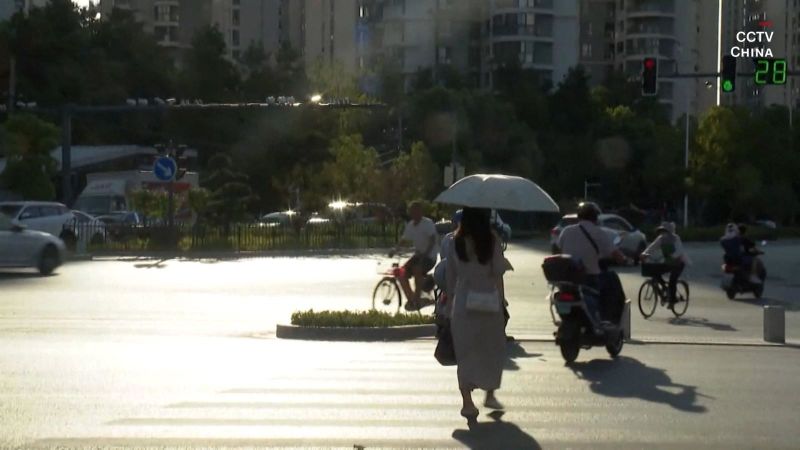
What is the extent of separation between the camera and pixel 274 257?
1732 inches

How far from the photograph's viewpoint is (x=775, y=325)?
19031 mm

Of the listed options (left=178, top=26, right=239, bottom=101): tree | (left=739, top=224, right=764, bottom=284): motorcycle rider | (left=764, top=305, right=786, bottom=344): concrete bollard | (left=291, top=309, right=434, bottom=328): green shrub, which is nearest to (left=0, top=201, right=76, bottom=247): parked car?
(left=739, top=224, right=764, bottom=284): motorcycle rider

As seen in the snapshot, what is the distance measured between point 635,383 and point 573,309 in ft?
5.65

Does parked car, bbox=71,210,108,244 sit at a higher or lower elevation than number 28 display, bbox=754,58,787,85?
lower

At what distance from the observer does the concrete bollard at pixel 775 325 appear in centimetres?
1900

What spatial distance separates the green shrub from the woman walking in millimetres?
7779

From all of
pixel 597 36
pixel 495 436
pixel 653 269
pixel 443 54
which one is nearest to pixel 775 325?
pixel 653 269

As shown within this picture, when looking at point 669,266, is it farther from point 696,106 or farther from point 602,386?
point 696,106

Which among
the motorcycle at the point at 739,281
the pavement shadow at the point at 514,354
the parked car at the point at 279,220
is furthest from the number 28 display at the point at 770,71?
the parked car at the point at 279,220

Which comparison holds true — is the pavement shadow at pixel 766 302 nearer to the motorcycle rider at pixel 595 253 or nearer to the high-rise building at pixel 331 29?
the motorcycle rider at pixel 595 253

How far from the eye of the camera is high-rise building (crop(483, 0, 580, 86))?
4247 inches

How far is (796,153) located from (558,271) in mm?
76240

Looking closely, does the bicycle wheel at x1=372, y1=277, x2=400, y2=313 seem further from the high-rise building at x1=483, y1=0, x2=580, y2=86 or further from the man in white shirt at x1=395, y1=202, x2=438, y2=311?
the high-rise building at x1=483, y1=0, x2=580, y2=86

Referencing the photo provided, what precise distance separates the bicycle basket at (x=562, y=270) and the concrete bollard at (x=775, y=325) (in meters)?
4.60
